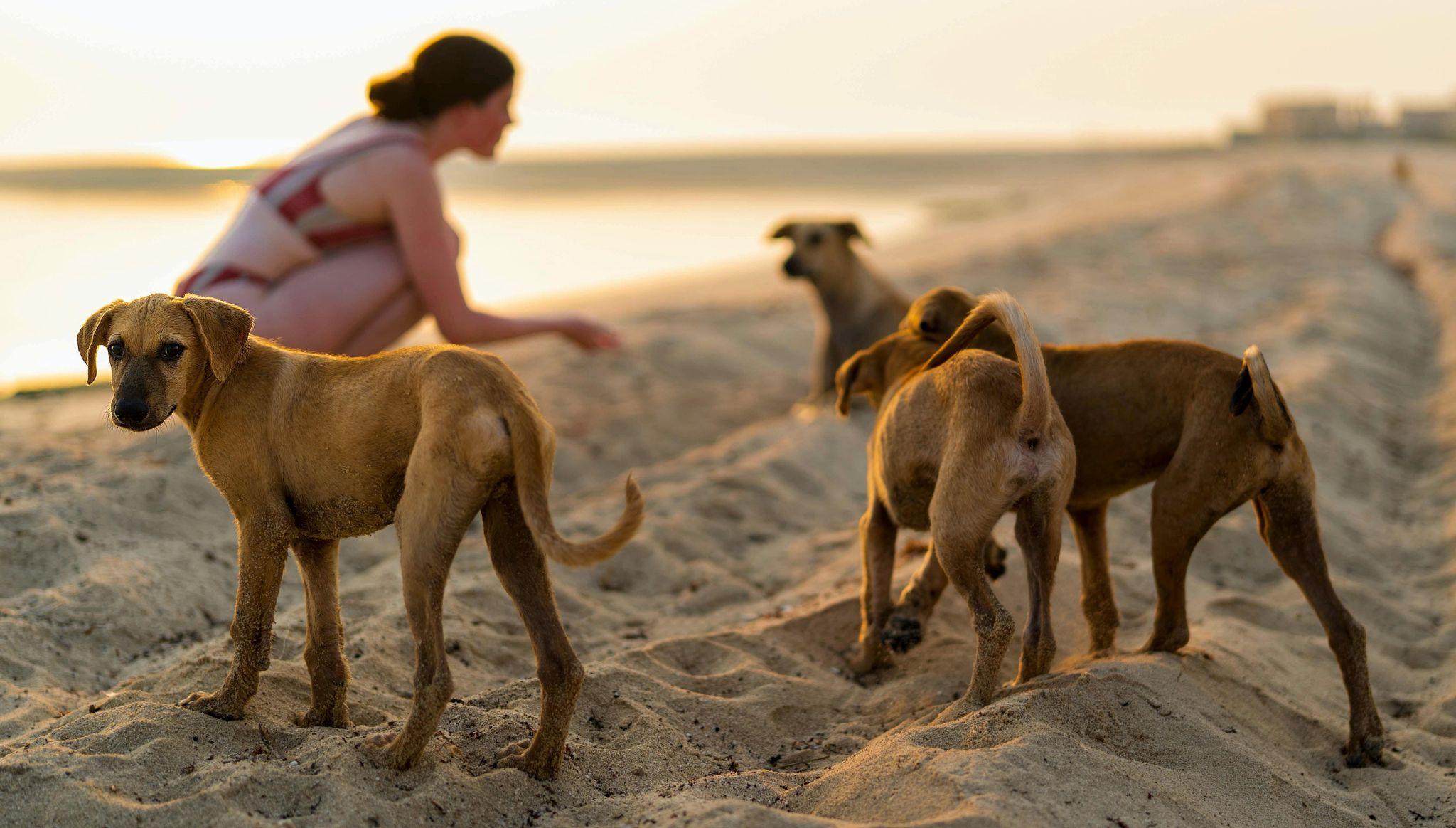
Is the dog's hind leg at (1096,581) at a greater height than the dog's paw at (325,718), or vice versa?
the dog's paw at (325,718)

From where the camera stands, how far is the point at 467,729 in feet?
12.6

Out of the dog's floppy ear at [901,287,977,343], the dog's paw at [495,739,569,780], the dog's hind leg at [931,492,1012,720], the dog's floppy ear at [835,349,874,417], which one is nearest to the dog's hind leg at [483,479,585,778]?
the dog's paw at [495,739,569,780]

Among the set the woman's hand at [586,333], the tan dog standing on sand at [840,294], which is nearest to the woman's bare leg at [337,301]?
the woman's hand at [586,333]

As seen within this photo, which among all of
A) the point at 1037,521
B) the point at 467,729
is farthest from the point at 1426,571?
the point at 467,729

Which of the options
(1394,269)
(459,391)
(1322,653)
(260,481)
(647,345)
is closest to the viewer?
(459,391)

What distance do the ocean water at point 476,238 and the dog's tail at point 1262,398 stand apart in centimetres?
920

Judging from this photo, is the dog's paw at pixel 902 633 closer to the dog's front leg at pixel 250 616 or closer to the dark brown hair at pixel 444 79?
the dog's front leg at pixel 250 616

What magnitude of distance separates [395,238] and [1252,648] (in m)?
4.57

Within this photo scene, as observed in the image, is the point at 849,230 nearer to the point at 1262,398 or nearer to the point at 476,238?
the point at 1262,398

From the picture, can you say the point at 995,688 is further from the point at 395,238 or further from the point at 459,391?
the point at 395,238

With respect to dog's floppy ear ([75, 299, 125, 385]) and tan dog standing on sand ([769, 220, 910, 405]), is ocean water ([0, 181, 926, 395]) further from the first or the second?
dog's floppy ear ([75, 299, 125, 385])

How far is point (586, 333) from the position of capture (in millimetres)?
6859

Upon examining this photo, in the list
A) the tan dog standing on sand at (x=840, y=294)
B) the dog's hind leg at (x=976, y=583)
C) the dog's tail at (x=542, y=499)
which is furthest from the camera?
the tan dog standing on sand at (x=840, y=294)

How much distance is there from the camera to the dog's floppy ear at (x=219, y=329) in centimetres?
363
